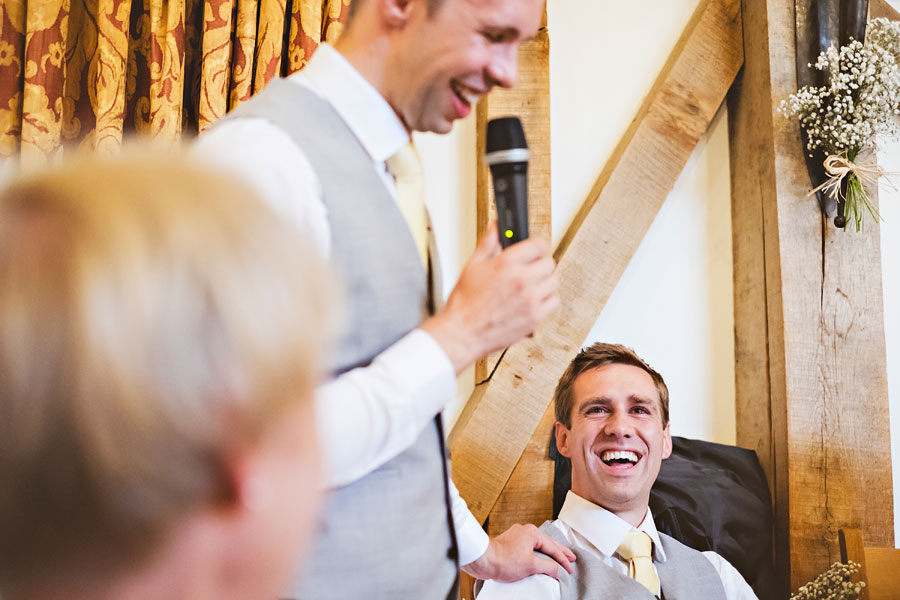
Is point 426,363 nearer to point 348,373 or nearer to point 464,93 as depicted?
point 348,373

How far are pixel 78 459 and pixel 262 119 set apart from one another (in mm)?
654

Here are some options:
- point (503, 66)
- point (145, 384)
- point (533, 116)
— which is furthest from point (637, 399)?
point (145, 384)

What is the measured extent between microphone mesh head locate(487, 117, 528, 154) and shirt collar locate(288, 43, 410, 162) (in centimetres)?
14

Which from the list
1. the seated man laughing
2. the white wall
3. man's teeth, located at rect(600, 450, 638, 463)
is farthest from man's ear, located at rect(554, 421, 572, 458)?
the white wall

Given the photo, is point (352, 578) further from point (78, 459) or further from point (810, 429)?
point (810, 429)

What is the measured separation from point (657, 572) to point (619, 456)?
0.91 feet

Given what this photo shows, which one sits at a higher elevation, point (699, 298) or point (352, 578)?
point (699, 298)

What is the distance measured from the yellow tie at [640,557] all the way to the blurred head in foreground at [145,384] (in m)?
1.65

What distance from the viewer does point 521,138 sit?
1.17 metres

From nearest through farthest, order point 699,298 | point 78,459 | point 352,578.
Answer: point 78,459 → point 352,578 → point 699,298

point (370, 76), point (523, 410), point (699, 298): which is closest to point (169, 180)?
point (370, 76)

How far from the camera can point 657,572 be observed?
196 centimetres

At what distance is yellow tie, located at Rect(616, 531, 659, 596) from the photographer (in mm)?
1911

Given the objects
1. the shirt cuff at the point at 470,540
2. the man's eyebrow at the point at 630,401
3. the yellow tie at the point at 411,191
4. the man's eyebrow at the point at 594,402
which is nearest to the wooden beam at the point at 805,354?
the man's eyebrow at the point at 630,401
